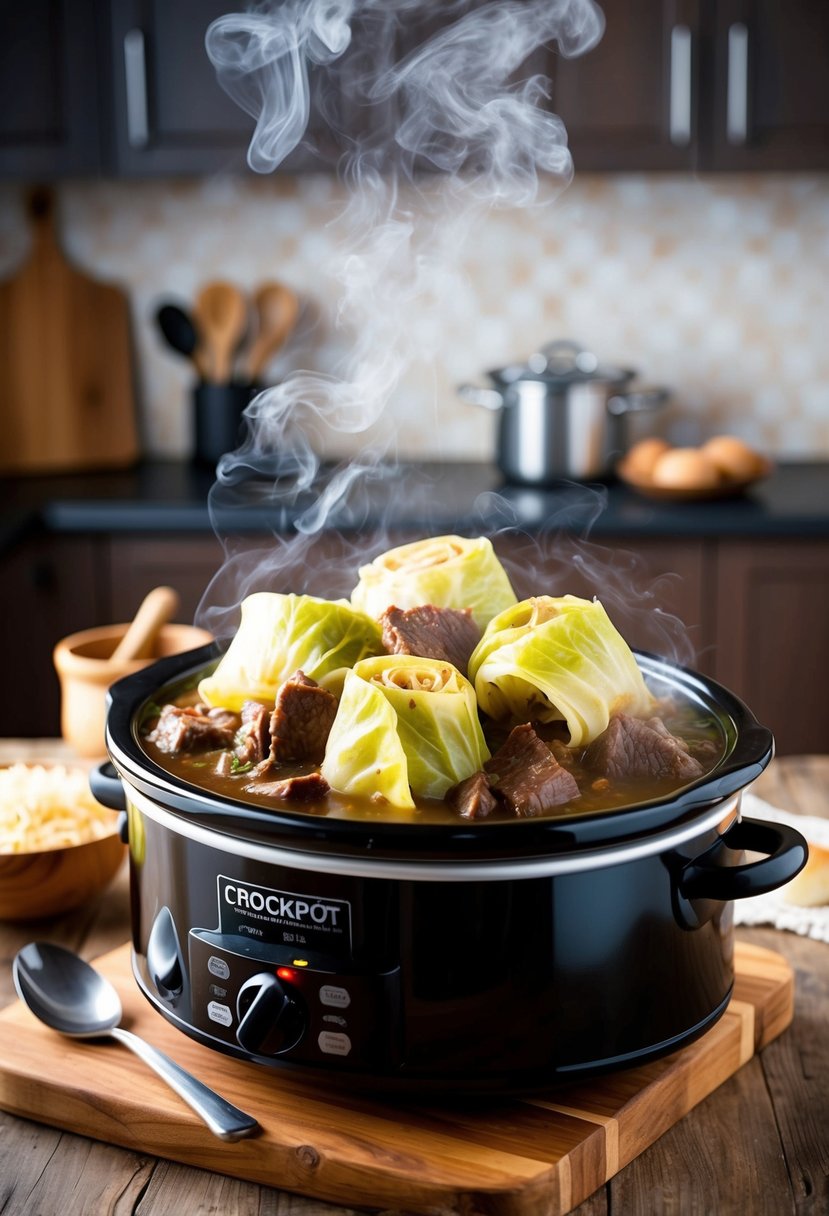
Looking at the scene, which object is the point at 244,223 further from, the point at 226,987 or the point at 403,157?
the point at 226,987

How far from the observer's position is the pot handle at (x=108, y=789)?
4.75 ft

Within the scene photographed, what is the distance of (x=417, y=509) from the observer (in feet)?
12.1

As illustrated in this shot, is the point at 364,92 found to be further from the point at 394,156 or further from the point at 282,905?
the point at 282,905

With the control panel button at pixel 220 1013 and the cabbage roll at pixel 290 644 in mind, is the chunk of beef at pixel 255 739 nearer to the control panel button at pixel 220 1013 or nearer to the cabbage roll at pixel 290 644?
the cabbage roll at pixel 290 644

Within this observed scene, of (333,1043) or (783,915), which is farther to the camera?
(783,915)

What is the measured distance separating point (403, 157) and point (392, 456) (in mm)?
1021

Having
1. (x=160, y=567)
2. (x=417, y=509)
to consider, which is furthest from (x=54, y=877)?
(x=417, y=509)

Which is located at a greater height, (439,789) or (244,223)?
(244,223)

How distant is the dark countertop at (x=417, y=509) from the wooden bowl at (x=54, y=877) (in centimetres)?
183

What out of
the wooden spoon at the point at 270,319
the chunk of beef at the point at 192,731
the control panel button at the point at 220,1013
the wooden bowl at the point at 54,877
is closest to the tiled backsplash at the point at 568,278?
the wooden spoon at the point at 270,319

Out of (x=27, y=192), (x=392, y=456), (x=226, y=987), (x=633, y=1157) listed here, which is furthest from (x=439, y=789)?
(x=27, y=192)

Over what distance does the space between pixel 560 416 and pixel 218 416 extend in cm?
110

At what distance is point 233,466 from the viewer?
13.6 feet

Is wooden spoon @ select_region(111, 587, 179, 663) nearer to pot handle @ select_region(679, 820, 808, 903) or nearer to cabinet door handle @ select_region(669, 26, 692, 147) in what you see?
pot handle @ select_region(679, 820, 808, 903)
